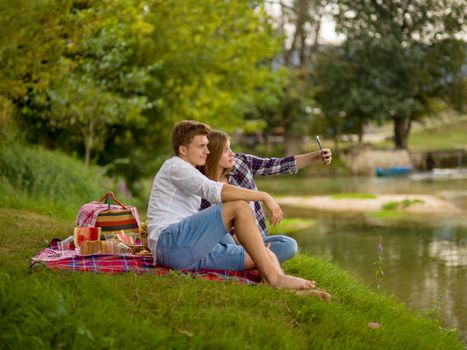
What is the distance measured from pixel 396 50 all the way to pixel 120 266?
2845 cm

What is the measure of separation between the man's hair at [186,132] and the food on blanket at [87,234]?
147 centimetres

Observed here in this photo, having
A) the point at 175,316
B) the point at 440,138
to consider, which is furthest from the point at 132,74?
the point at 440,138

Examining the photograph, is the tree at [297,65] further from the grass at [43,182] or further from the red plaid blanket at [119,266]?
the red plaid blanket at [119,266]

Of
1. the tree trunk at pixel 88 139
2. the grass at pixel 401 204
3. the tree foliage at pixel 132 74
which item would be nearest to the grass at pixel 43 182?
the tree foliage at pixel 132 74

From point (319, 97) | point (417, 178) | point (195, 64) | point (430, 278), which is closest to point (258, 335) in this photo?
point (430, 278)

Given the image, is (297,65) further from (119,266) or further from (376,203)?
(119,266)

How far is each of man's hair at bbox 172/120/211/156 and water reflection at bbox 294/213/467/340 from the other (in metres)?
3.43

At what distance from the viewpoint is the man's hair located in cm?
556

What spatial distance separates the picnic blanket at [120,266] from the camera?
5.49m

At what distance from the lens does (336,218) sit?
57.1 ft

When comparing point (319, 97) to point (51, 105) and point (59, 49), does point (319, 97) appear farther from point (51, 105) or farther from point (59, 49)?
point (59, 49)

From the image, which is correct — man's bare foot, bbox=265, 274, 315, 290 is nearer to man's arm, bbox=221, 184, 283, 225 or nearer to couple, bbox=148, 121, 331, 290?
couple, bbox=148, 121, 331, 290

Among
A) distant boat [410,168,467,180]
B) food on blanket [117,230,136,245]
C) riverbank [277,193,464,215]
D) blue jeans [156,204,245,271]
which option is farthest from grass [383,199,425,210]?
blue jeans [156,204,245,271]

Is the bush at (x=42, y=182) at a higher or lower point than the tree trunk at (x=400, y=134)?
lower
